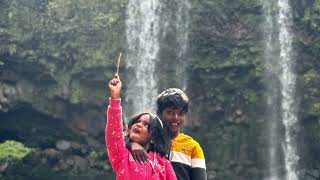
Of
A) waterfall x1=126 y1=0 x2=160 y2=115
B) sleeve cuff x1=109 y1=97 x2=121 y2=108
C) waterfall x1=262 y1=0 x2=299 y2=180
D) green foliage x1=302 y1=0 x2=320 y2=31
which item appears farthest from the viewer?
waterfall x1=126 y1=0 x2=160 y2=115

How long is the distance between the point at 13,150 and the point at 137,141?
17.2m

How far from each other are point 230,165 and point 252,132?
67.6 inches

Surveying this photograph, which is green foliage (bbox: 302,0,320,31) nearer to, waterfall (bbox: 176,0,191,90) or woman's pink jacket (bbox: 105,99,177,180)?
waterfall (bbox: 176,0,191,90)

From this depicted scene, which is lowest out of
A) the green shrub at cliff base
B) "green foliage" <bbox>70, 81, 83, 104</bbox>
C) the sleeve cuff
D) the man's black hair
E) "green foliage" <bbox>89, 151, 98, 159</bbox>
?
"green foliage" <bbox>89, 151, 98, 159</bbox>

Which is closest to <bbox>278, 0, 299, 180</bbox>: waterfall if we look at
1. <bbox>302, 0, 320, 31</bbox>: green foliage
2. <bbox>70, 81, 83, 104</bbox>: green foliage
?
<bbox>302, 0, 320, 31</bbox>: green foliage

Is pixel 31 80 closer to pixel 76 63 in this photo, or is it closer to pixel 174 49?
pixel 76 63

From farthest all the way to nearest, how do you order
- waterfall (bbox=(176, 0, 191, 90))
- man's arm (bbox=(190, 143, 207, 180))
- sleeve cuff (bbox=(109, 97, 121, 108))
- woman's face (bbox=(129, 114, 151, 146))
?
waterfall (bbox=(176, 0, 191, 90))
man's arm (bbox=(190, 143, 207, 180))
woman's face (bbox=(129, 114, 151, 146))
sleeve cuff (bbox=(109, 97, 121, 108))

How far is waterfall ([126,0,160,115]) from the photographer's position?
21.6 m

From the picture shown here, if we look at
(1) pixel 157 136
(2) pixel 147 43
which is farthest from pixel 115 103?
(2) pixel 147 43

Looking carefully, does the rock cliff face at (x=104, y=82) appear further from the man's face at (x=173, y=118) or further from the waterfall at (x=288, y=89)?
the man's face at (x=173, y=118)

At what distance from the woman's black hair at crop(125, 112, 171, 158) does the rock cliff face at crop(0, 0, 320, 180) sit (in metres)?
16.7

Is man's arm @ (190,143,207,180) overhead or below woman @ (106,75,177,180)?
below

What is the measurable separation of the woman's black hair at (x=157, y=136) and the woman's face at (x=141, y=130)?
2 centimetres

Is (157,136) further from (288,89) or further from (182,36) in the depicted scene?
(182,36)
